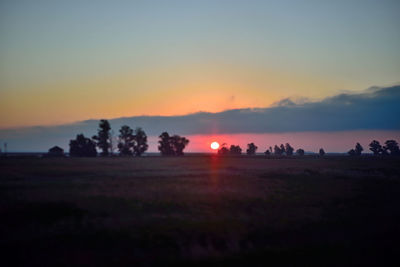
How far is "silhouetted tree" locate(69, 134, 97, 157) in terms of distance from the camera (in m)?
123

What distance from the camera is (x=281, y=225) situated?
16422mm

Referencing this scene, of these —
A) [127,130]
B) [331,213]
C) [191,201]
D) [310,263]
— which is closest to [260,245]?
[310,263]

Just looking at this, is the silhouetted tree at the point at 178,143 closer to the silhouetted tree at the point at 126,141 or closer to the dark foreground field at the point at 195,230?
the silhouetted tree at the point at 126,141

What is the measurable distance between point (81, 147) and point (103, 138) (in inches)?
414

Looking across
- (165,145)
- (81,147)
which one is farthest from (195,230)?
(165,145)

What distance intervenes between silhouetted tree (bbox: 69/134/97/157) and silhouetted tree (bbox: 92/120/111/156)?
3918 mm

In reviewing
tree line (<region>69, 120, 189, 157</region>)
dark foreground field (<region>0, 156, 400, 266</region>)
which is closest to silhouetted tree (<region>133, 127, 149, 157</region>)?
tree line (<region>69, 120, 189, 157</region>)

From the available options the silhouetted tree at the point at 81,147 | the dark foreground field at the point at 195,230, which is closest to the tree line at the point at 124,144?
the silhouetted tree at the point at 81,147

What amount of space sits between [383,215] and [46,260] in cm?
2044

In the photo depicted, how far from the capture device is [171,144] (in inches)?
6122

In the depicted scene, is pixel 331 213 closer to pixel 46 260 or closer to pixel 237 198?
pixel 237 198

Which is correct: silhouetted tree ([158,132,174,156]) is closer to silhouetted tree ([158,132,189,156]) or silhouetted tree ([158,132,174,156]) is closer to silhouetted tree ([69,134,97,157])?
silhouetted tree ([158,132,189,156])

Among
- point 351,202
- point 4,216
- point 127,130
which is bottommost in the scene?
point 351,202

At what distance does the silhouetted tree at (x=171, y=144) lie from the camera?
154625mm
